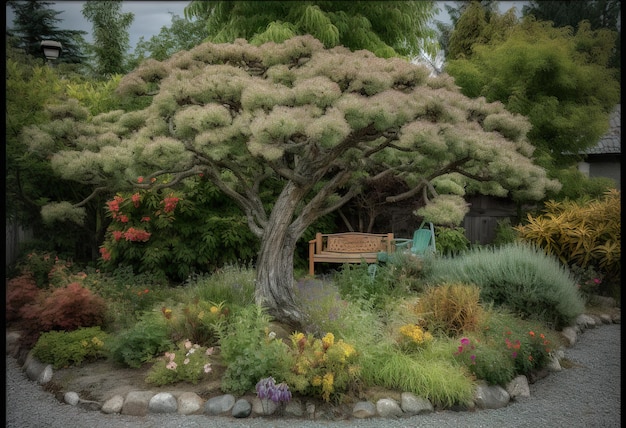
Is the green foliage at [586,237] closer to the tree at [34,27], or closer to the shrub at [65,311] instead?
the shrub at [65,311]

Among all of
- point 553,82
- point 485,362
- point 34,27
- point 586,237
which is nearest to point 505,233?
point 586,237

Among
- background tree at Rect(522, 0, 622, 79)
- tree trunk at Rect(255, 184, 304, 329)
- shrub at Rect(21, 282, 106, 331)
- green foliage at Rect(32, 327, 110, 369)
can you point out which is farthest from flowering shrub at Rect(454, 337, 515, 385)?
background tree at Rect(522, 0, 622, 79)

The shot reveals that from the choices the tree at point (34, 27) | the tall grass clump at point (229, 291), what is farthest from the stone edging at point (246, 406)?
the tree at point (34, 27)

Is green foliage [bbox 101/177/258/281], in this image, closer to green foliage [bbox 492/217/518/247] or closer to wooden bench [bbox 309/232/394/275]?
wooden bench [bbox 309/232/394/275]

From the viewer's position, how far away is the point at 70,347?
4.41 m

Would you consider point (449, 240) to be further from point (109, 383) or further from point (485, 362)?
point (109, 383)

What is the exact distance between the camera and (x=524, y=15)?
35.4ft

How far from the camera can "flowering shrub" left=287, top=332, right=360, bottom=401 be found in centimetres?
356

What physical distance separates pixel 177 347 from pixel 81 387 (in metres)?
0.78

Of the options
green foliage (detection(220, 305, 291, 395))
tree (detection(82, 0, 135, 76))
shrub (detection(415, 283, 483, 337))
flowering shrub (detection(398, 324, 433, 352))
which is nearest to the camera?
green foliage (detection(220, 305, 291, 395))

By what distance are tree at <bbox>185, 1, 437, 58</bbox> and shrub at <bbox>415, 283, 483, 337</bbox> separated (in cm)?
432

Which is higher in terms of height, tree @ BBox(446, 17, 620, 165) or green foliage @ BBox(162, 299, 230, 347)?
tree @ BBox(446, 17, 620, 165)

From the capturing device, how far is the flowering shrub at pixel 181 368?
3.89 m

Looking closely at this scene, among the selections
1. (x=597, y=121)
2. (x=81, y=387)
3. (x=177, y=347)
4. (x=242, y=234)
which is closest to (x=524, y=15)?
(x=597, y=121)
